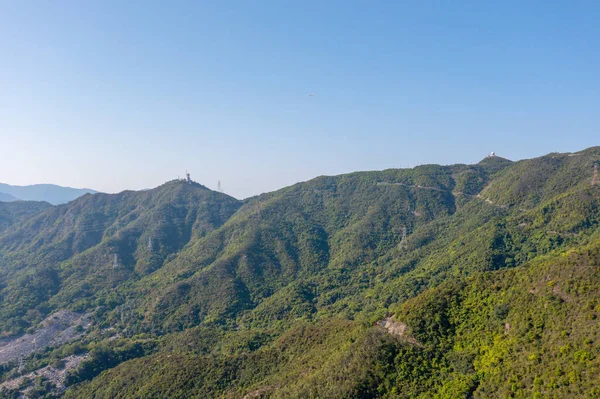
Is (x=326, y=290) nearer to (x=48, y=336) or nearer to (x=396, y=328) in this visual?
(x=396, y=328)

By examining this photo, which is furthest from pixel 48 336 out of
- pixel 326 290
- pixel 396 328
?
pixel 396 328

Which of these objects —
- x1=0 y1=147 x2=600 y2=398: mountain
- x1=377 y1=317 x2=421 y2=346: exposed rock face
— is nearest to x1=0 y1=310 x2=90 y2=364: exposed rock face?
x1=0 y1=147 x2=600 y2=398: mountain

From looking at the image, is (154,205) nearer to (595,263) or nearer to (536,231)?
(536,231)

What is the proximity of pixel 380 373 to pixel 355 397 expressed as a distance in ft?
16.3

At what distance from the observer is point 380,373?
50.9 metres

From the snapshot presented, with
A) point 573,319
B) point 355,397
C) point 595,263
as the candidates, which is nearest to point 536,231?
point 595,263

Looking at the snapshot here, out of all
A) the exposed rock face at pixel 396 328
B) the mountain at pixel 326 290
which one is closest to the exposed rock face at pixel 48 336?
the mountain at pixel 326 290

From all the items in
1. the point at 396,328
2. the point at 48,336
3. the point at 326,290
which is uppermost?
the point at 396,328

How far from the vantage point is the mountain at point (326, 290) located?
49.4 m

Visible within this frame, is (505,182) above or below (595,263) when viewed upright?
above

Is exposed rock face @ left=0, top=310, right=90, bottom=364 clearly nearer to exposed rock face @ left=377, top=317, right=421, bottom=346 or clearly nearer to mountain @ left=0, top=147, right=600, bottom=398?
mountain @ left=0, top=147, right=600, bottom=398

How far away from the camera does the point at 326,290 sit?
111m

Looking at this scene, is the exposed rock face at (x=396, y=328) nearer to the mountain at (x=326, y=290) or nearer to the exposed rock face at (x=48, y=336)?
the mountain at (x=326, y=290)

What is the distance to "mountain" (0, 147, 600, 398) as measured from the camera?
162 ft
